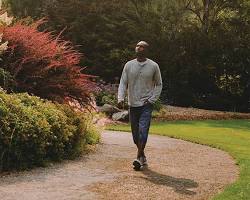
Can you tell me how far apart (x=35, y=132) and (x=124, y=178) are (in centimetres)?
157

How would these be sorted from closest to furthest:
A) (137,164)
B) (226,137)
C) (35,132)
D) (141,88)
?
(35,132) < (137,164) < (141,88) < (226,137)

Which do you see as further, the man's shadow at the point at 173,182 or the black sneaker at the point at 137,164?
the black sneaker at the point at 137,164

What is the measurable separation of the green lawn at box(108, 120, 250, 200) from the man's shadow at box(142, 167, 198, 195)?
0.51m

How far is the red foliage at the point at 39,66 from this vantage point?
36.8 ft

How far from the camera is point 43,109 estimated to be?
10.0 metres

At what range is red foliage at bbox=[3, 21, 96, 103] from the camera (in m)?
11.2

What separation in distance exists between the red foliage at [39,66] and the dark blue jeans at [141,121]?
2.02 metres

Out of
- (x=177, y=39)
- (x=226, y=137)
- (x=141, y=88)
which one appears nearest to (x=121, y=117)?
(x=226, y=137)

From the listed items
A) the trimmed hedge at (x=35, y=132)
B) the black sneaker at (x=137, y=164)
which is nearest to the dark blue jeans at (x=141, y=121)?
the black sneaker at (x=137, y=164)

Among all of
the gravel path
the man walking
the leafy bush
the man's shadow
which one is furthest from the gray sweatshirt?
the leafy bush

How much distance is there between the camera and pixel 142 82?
9.74 metres

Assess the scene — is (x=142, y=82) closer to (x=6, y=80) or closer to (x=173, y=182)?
(x=173, y=182)

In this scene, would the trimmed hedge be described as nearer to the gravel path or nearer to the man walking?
the gravel path

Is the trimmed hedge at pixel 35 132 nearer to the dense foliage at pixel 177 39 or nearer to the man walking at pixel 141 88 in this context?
the man walking at pixel 141 88
